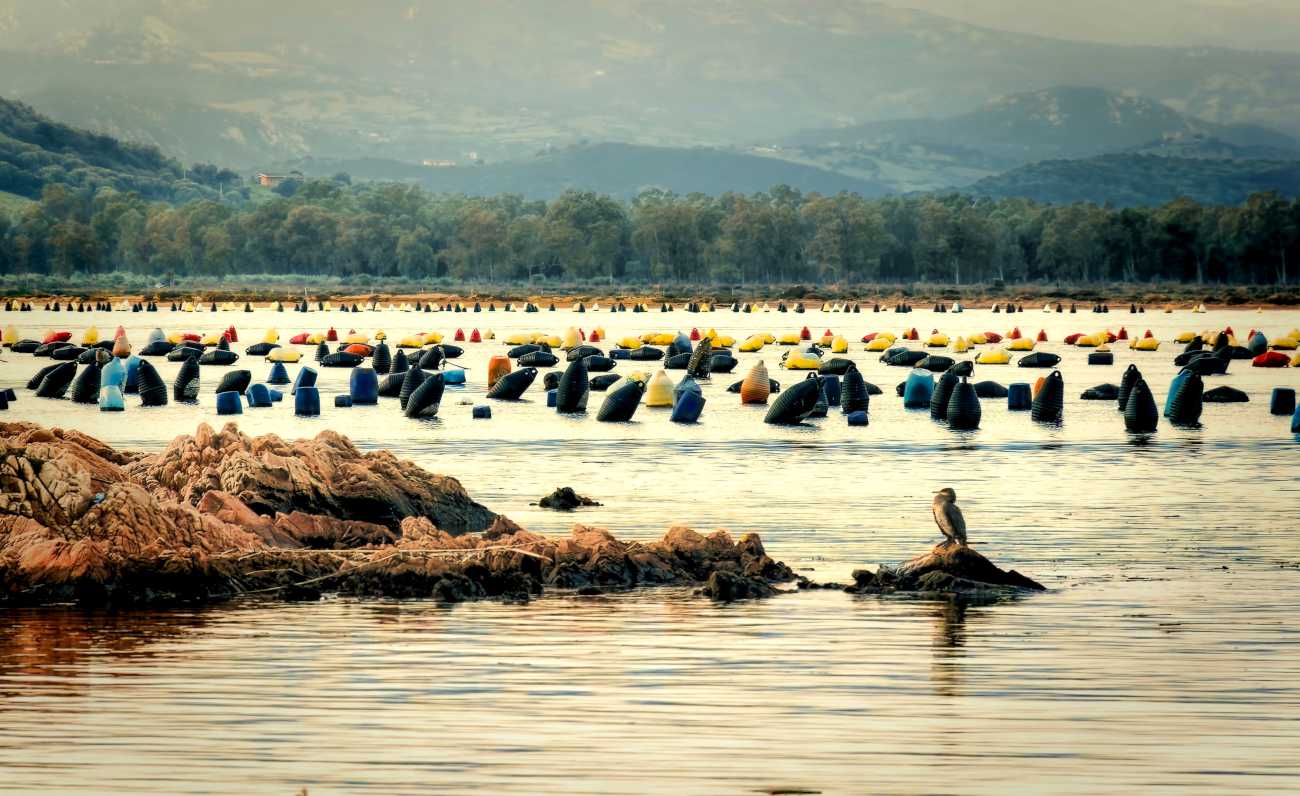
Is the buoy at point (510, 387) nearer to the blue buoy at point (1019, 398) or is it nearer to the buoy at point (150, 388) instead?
the buoy at point (150, 388)

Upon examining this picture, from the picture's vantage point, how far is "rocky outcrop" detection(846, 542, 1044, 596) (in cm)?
2533

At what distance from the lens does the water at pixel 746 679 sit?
609 inches

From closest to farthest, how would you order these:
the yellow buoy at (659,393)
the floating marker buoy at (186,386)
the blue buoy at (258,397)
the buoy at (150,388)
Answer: the blue buoy at (258,397) < the yellow buoy at (659,393) < the buoy at (150,388) < the floating marker buoy at (186,386)

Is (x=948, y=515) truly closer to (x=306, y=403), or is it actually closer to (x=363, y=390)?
(x=306, y=403)

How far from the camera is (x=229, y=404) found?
2601 inches

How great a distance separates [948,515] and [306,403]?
1714 inches

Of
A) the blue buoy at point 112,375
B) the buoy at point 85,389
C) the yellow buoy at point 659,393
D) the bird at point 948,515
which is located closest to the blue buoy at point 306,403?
the blue buoy at point 112,375

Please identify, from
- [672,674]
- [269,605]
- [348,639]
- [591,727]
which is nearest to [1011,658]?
[672,674]

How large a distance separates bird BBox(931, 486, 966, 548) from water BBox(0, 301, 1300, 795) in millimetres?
1495

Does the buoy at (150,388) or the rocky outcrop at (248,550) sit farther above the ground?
the rocky outcrop at (248,550)

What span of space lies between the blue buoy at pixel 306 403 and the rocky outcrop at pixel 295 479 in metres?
35.1

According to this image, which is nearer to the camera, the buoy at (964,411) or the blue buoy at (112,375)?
the buoy at (964,411)

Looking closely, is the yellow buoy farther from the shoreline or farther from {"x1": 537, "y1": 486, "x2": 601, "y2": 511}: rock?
the shoreline

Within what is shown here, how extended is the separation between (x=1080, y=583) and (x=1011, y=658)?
646 cm
